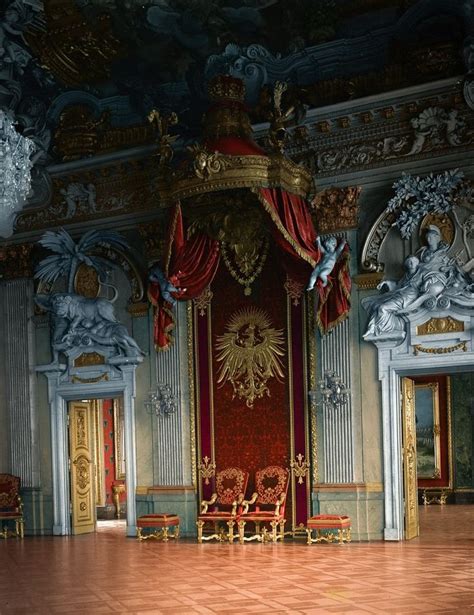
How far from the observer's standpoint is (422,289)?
1133 cm

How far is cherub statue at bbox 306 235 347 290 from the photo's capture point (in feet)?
38.3

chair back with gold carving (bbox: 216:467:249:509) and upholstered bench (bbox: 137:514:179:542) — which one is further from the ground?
chair back with gold carving (bbox: 216:467:249:509)

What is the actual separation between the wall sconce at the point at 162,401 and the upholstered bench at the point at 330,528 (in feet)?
8.56

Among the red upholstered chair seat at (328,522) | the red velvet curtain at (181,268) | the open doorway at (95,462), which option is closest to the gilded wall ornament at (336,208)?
the red velvet curtain at (181,268)

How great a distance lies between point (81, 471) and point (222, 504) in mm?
2663

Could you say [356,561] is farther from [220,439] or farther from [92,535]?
[92,535]

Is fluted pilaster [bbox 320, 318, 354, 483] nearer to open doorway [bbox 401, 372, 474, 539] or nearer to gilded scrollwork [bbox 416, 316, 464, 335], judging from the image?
gilded scrollwork [bbox 416, 316, 464, 335]

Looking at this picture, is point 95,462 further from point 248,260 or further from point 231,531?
point 248,260

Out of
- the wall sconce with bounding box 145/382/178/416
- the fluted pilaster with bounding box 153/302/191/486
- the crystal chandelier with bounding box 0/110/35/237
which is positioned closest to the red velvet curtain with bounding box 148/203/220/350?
the fluted pilaster with bounding box 153/302/191/486

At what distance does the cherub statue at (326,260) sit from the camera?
1169 centimetres

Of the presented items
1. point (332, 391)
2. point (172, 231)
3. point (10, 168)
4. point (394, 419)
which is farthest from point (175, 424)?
point (10, 168)

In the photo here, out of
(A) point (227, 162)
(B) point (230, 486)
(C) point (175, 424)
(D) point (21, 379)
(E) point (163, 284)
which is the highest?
(A) point (227, 162)

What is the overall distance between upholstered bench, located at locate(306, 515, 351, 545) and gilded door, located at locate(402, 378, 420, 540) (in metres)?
0.76

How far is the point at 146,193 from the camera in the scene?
13406 mm
